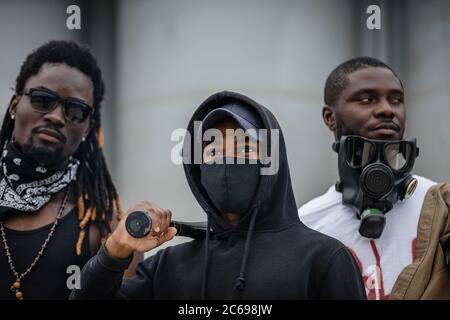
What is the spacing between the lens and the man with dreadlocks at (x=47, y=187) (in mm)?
2754

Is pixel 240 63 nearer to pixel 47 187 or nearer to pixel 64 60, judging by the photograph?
pixel 64 60

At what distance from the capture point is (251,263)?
2176 mm

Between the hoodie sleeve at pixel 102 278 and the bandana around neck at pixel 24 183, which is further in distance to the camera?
the bandana around neck at pixel 24 183

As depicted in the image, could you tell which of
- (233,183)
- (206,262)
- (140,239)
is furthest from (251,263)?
(140,239)

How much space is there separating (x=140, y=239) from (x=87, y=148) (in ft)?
3.78

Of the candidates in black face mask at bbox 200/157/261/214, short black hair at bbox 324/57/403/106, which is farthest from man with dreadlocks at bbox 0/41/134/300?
short black hair at bbox 324/57/403/106

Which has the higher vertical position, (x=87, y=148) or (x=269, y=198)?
(x=87, y=148)

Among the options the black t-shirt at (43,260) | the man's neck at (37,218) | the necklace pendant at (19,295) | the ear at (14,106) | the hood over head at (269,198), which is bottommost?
the necklace pendant at (19,295)

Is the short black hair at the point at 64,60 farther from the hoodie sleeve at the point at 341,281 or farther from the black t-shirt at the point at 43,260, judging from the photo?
the hoodie sleeve at the point at 341,281

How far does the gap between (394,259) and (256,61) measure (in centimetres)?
192

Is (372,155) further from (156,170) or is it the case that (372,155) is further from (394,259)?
(156,170)

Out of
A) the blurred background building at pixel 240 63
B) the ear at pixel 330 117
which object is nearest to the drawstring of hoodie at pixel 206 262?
the ear at pixel 330 117

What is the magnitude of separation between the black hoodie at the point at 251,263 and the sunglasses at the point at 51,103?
70cm

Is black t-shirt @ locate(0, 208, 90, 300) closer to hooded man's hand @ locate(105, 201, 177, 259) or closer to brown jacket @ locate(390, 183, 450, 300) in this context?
hooded man's hand @ locate(105, 201, 177, 259)
